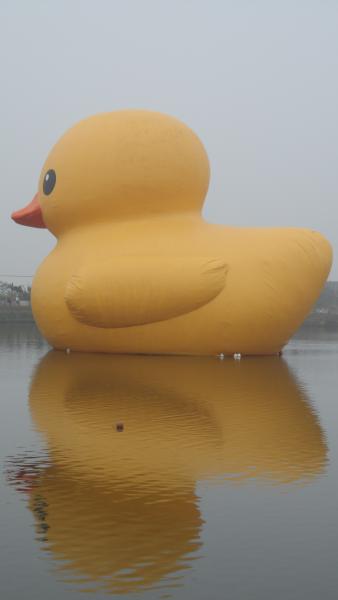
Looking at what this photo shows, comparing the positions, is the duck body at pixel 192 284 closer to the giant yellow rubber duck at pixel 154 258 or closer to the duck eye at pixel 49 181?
the giant yellow rubber duck at pixel 154 258

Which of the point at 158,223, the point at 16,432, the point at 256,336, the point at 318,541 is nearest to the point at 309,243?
the point at 256,336

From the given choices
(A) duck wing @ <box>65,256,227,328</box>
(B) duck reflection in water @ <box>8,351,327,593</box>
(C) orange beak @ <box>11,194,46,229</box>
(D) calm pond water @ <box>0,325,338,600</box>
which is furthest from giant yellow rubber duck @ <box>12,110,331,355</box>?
(D) calm pond water @ <box>0,325,338,600</box>

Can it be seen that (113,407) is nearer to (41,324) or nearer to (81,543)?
(81,543)

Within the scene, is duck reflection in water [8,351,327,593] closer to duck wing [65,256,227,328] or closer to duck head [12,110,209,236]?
duck wing [65,256,227,328]

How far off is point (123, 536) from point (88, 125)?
12.1 m

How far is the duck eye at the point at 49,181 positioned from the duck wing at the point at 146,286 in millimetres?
2576

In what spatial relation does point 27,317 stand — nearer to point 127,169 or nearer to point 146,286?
point 127,169

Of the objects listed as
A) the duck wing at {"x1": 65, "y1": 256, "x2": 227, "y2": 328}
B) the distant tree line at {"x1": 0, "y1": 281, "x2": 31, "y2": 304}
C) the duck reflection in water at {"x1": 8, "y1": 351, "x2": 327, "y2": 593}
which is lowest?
the distant tree line at {"x1": 0, "y1": 281, "x2": 31, "y2": 304}

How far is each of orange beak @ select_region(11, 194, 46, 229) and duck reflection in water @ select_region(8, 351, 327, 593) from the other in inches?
249

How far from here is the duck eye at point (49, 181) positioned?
15.2 m

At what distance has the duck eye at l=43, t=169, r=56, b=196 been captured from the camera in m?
15.2

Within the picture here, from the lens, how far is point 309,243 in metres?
13.6

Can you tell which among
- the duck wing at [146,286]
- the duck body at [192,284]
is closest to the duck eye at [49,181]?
the duck body at [192,284]

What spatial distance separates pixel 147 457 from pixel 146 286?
7.67 metres
